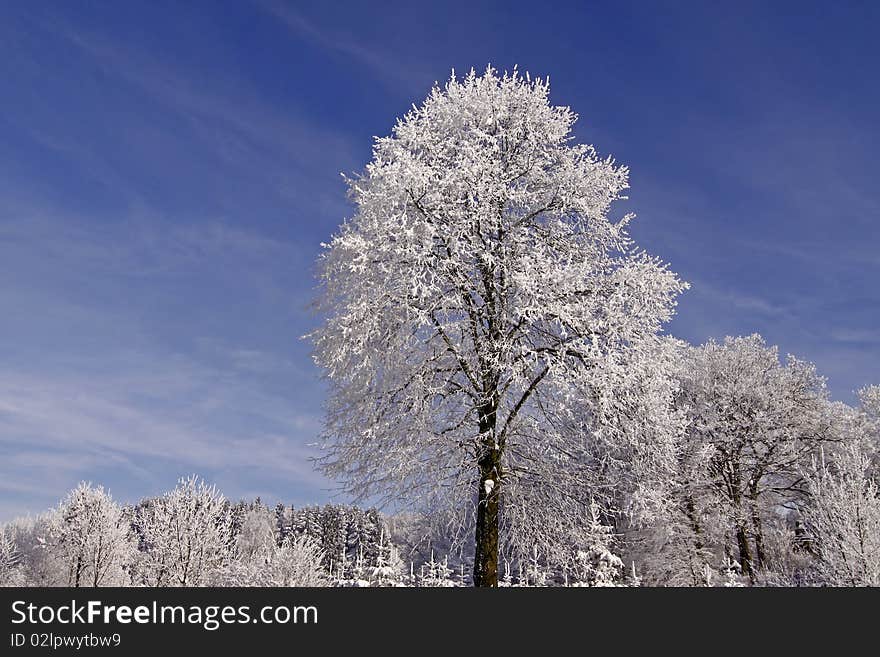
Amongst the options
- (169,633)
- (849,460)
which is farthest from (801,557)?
(169,633)

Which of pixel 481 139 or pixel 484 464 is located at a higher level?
pixel 481 139

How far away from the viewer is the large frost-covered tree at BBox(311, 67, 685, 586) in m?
13.4

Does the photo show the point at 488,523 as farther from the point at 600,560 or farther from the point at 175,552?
the point at 175,552

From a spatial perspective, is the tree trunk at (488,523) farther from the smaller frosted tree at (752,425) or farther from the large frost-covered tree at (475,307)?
the smaller frosted tree at (752,425)

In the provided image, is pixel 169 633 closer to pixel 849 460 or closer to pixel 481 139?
pixel 481 139

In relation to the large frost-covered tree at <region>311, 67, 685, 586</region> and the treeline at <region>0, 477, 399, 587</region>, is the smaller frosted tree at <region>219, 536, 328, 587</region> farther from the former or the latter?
the large frost-covered tree at <region>311, 67, 685, 586</region>

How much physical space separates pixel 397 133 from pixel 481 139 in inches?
72.9

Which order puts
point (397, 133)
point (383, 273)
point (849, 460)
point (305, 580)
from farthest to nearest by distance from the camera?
point (849, 460), point (305, 580), point (397, 133), point (383, 273)

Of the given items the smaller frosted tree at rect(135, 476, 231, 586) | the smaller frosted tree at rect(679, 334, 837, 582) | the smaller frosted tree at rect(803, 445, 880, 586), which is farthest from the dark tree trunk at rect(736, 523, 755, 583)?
the smaller frosted tree at rect(135, 476, 231, 586)

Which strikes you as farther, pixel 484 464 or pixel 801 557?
pixel 801 557

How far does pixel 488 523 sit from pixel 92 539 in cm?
3902

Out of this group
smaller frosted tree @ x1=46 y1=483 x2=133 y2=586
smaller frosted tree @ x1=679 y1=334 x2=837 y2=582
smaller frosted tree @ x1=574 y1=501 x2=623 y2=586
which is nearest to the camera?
smaller frosted tree @ x1=574 y1=501 x2=623 y2=586

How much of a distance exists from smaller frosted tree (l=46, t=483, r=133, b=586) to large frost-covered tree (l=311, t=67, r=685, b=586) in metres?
36.7

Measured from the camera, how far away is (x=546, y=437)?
14570 millimetres
